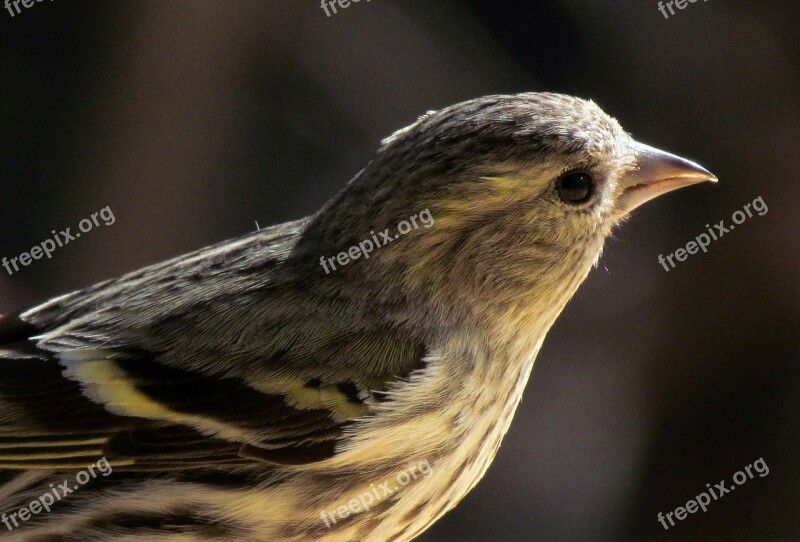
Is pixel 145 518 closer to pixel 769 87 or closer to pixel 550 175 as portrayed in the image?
pixel 550 175

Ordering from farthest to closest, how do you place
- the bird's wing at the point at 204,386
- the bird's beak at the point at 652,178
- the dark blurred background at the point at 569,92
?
the dark blurred background at the point at 569,92, the bird's beak at the point at 652,178, the bird's wing at the point at 204,386

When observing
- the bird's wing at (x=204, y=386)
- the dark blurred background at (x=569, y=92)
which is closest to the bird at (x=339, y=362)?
the bird's wing at (x=204, y=386)

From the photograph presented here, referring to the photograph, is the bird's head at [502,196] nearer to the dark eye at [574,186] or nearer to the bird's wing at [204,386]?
the dark eye at [574,186]

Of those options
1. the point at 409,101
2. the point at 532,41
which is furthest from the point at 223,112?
the point at 532,41

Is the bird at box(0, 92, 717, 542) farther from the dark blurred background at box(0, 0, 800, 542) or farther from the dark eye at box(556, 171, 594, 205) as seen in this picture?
the dark blurred background at box(0, 0, 800, 542)

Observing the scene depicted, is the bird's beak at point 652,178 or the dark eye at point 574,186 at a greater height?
the dark eye at point 574,186

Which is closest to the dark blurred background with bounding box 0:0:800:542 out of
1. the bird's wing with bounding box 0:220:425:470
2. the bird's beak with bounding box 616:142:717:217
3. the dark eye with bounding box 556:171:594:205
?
the bird's beak with bounding box 616:142:717:217

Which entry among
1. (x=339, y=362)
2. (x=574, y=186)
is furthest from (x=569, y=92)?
(x=339, y=362)
